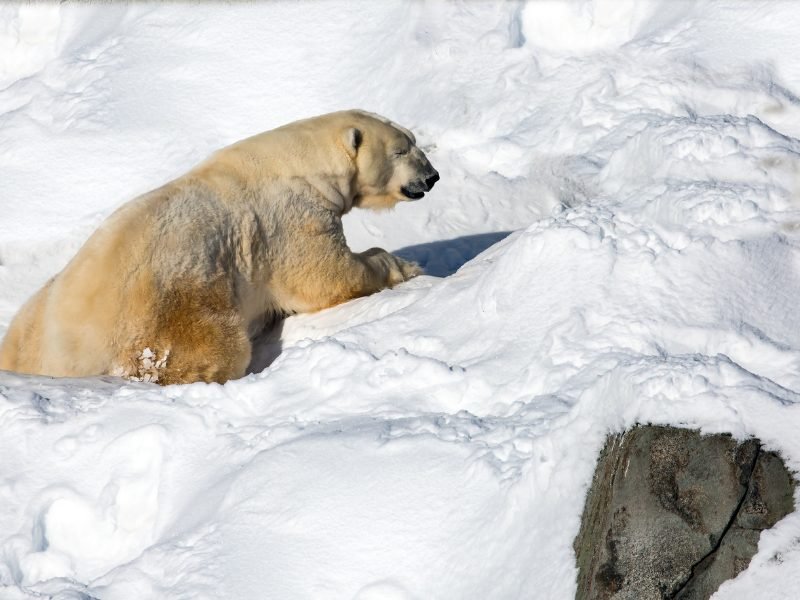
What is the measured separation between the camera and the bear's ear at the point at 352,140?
571 centimetres

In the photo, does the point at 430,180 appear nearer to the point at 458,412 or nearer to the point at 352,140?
the point at 352,140

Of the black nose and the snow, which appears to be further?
the black nose

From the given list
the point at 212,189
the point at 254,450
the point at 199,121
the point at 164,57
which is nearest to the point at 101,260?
the point at 212,189

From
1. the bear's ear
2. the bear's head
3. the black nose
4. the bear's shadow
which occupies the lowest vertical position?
the bear's shadow

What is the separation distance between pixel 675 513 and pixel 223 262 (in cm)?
297

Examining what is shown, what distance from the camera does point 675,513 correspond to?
2.58 meters

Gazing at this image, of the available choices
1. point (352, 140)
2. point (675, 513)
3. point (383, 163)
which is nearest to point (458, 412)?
point (675, 513)

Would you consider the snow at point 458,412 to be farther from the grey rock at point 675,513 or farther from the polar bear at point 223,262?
the polar bear at point 223,262

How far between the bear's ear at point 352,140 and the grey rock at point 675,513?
3360 mm

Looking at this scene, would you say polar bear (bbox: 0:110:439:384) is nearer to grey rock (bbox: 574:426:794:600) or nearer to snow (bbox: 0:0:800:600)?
snow (bbox: 0:0:800:600)

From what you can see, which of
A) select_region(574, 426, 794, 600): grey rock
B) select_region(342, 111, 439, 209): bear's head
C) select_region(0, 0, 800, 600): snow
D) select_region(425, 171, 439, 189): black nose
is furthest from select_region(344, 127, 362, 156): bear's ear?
select_region(574, 426, 794, 600): grey rock

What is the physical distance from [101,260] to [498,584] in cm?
270

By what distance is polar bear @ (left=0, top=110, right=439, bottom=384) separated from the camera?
4.61 metres

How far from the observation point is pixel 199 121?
25.2 feet
